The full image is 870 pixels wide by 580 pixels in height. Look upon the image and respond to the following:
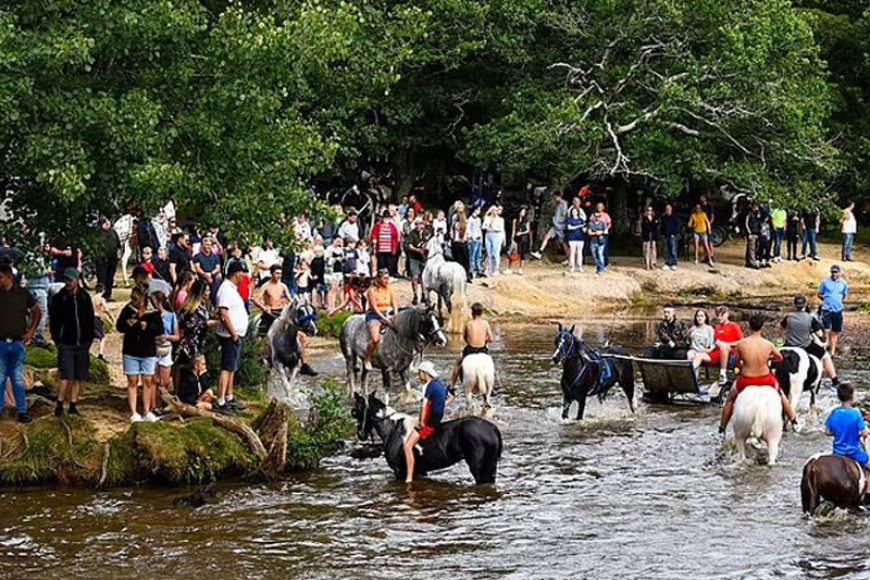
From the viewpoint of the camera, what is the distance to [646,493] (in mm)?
18953

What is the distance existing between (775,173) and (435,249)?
484 inches

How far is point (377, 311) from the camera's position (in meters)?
25.2

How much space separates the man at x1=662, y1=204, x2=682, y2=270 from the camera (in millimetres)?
43531

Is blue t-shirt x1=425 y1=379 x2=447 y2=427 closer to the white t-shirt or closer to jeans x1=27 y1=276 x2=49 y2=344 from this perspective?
the white t-shirt

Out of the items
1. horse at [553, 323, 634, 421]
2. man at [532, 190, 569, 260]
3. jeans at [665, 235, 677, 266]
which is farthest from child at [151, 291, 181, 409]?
jeans at [665, 235, 677, 266]

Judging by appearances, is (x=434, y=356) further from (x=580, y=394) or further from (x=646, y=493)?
(x=646, y=493)

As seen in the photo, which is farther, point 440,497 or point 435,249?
point 435,249

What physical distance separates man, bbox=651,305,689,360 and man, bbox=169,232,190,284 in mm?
9181

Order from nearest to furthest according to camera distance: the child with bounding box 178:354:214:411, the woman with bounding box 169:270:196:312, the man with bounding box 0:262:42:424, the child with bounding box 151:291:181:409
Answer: the man with bounding box 0:262:42:424 < the child with bounding box 151:291:181:409 < the child with bounding box 178:354:214:411 < the woman with bounding box 169:270:196:312

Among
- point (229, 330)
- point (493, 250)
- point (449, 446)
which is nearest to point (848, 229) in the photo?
point (493, 250)

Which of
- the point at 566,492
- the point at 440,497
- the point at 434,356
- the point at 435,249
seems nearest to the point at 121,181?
the point at 440,497

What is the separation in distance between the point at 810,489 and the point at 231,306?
28.1ft

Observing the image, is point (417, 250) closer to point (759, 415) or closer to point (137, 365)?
point (137, 365)

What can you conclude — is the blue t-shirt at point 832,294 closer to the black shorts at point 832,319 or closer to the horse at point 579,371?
the black shorts at point 832,319
